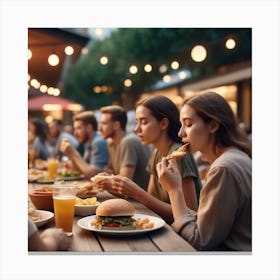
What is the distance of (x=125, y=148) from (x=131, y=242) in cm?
199

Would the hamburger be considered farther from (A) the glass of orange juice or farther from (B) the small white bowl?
(B) the small white bowl

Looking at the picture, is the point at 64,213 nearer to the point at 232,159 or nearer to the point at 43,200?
the point at 43,200

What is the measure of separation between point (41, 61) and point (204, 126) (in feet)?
14.5

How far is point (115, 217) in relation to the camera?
2.54 meters

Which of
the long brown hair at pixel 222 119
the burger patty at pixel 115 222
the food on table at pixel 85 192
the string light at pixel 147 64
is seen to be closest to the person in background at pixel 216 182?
the long brown hair at pixel 222 119

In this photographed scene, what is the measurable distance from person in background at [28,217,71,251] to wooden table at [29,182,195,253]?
5cm

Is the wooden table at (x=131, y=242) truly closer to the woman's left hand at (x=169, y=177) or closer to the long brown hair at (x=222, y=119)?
the woman's left hand at (x=169, y=177)

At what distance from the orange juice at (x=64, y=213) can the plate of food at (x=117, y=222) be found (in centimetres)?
6

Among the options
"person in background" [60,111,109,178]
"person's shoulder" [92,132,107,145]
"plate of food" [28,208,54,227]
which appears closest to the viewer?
"plate of food" [28,208,54,227]

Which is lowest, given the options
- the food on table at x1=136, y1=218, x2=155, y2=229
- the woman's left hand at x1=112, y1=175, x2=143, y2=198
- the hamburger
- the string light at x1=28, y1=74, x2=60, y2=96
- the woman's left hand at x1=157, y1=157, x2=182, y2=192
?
the food on table at x1=136, y1=218, x2=155, y2=229

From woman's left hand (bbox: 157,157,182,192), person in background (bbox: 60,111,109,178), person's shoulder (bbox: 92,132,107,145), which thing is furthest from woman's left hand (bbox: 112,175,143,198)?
person's shoulder (bbox: 92,132,107,145)

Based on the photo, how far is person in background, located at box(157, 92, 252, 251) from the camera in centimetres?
244
